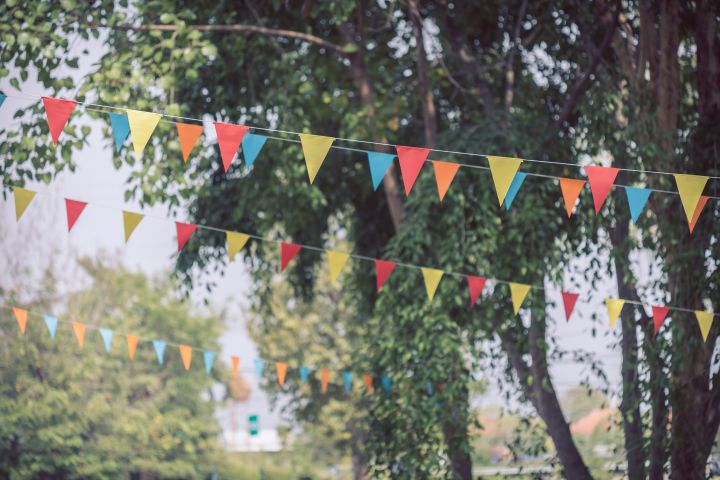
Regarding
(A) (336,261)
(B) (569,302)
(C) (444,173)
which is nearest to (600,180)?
(C) (444,173)

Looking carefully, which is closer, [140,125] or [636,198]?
[140,125]

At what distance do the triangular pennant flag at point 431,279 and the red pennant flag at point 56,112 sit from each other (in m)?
2.84

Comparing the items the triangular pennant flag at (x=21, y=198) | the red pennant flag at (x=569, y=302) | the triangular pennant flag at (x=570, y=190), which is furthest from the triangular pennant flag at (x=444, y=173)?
the triangular pennant flag at (x=21, y=198)

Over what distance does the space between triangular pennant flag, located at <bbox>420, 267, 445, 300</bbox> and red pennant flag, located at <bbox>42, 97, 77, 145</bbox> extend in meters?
2.84

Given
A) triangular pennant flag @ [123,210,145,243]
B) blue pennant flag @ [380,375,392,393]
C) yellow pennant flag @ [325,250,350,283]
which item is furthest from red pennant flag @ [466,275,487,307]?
triangular pennant flag @ [123,210,145,243]

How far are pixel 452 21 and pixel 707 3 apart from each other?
253 centimetres

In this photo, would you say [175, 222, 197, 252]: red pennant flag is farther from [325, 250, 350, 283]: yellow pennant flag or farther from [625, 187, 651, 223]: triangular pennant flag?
[625, 187, 651, 223]: triangular pennant flag

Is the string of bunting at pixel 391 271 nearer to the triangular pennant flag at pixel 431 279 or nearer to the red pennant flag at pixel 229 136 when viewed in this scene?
the triangular pennant flag at pixel 431 279

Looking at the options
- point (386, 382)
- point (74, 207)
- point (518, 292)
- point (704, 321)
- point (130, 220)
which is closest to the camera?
point (704, 321)

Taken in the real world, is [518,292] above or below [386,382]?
above

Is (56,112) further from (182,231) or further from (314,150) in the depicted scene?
(182,231)

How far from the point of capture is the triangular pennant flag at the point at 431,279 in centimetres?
701

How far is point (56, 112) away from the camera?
16.5 feet

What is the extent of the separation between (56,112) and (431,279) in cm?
299
